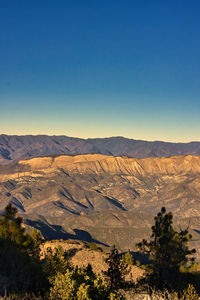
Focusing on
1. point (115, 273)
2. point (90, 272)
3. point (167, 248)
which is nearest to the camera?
point (90, 272)

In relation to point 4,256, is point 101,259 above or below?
below

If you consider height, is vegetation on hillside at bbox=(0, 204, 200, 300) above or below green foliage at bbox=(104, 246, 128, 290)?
above

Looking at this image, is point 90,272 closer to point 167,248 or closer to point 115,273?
point 167,248

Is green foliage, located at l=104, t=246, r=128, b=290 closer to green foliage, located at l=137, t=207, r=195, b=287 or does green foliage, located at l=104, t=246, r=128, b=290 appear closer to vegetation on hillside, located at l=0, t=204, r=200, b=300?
vegetation on hillside, located at l=0, t=204, r=200, b=300

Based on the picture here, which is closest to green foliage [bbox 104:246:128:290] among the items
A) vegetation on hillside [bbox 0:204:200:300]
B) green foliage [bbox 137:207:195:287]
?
vegetation on hillside [bbox 0:204:200:300]

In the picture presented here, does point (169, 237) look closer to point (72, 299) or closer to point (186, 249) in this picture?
point (186, 249)

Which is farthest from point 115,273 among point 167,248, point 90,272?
point 90,272

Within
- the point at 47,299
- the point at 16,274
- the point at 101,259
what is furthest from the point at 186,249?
the point at 101,259

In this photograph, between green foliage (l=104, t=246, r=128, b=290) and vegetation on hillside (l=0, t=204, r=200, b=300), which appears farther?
green foliage (l=104, t=246, r=128, b=290)

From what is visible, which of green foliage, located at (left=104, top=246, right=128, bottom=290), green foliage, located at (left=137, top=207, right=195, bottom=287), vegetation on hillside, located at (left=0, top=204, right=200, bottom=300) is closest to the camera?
vegetation on hillside, located at (left=0, top=204, right=200, bottom=300)
